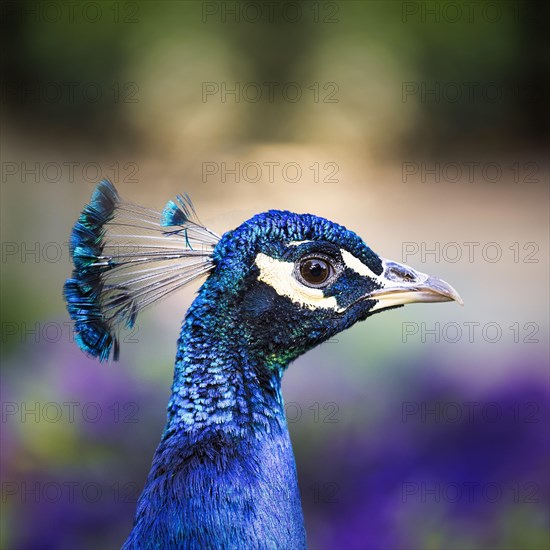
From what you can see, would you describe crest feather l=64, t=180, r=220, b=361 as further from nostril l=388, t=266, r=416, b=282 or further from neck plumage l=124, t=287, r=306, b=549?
nostril l=388, t=266, r=416, b=282

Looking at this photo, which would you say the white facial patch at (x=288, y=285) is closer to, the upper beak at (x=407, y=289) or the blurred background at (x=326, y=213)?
the upper beak at (x=407, y=289)

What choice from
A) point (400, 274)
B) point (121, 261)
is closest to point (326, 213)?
point (400, 274)

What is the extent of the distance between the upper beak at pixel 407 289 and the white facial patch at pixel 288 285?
0.07 metres

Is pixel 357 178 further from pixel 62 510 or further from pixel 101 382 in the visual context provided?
pixel 62 510

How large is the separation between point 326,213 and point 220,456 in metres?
2.02

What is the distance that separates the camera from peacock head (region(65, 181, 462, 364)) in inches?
46.1

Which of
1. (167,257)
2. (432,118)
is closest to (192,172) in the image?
(432,118)

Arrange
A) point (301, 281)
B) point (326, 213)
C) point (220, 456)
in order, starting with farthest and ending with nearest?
point (326, 213) → point (301, 281) → point (220, 456)

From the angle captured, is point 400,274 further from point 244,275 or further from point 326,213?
point 326,213

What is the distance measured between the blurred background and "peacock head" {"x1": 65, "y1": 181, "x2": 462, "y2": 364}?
3.82ft

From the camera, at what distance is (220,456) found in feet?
3.66

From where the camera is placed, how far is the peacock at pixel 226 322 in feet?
3.59

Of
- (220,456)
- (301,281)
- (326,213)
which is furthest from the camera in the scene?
(326,213)

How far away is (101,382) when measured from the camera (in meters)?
2.52
